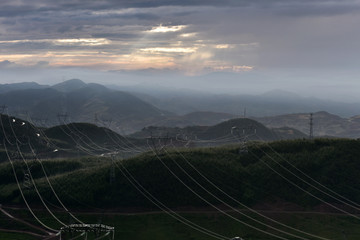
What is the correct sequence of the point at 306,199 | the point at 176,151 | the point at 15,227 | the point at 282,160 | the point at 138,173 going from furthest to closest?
the point at 176,151, the point at 282,160, the point at 138,173, the point at 306,199, the point at 15,227

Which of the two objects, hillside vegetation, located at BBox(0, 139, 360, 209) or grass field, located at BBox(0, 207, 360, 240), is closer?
grass field, located at BBox(0, 207, 360, 240)

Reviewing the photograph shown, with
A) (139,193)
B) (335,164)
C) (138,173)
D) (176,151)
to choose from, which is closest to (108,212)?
(139,193)

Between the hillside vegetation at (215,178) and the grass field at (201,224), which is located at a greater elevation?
the hillside vegetation at (215,178)

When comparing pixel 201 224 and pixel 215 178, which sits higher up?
pixel 215 178

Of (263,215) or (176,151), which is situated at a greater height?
(176,151)

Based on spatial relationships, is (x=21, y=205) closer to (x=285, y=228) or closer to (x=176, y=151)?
(x=176, y=151)

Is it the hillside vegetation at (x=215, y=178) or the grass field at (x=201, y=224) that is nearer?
the grass field at (x=201, y=224)

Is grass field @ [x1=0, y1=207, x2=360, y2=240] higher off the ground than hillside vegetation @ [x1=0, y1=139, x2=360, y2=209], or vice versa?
hillside vegetation @ [x1=0, y1=139, x2=360, y2=209]

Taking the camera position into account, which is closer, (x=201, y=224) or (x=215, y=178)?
(x=201, y=224)

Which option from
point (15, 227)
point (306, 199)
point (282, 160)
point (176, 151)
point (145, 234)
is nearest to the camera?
point (145, 234)

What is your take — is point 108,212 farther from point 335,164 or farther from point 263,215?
point 335,164

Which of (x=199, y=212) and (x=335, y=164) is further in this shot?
(x=335, y=164)
